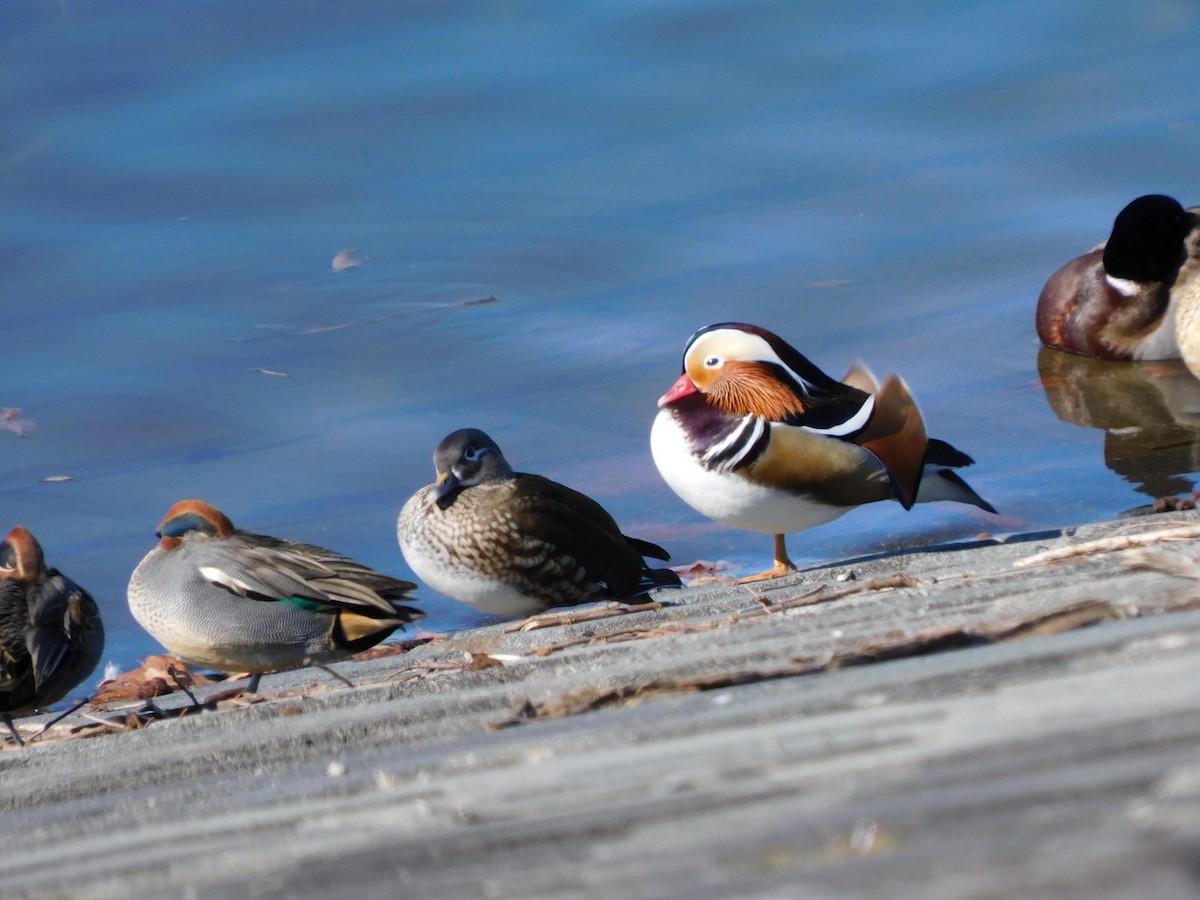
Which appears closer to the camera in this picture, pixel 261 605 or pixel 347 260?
pixel 261 605

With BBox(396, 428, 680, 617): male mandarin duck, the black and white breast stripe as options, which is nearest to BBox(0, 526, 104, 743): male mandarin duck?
BBox(396, 428, 680, 617): male mandarin duck

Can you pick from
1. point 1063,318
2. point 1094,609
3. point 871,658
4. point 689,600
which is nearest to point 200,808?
point 871,658

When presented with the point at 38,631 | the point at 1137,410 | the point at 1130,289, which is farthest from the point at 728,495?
the point at 1130,289

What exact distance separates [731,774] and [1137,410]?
22.7 feet

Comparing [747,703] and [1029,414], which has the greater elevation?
[747,703]

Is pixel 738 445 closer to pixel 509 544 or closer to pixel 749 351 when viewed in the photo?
pixel 749 351

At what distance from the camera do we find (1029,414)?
8.13 m

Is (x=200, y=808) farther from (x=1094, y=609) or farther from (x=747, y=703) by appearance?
(x=1094, y=609)

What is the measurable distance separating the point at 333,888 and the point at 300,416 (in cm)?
707

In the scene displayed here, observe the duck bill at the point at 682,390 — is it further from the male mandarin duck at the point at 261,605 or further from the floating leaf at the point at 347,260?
the floating leaf at the point at 347,260

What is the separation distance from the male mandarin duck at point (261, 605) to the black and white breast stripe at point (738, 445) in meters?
1.13

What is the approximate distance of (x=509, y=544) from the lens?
223 inches

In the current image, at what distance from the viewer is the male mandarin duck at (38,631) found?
5078 mm

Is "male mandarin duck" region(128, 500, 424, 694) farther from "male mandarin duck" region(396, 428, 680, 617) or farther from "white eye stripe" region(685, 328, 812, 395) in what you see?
"white eye stripe" region(685, 328, 812, 395)
